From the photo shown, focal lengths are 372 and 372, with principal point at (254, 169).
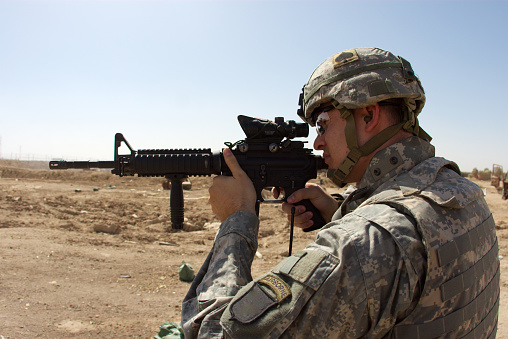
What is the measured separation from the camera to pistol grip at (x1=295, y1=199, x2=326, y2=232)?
340cm

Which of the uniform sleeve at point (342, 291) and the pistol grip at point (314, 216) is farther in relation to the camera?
the pistol grip at point (314, 216)

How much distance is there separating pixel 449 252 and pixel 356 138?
870 mm

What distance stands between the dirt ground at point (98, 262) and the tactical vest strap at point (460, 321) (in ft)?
13.9

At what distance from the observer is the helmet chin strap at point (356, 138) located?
218 cm

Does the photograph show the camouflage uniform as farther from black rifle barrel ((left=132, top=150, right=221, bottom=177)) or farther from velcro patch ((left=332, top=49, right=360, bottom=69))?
black rifle barrel ((left=132, top=150, right=221, bottom=177))

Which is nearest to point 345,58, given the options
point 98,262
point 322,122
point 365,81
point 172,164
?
point 365,81

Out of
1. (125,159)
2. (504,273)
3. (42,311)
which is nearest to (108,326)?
(42,311)

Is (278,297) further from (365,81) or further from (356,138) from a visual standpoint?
(365,81)

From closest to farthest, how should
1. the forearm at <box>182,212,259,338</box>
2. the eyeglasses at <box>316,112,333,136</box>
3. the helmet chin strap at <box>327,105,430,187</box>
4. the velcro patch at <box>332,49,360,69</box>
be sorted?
1. the forearm at <box>182,212,259,338</box>
2. the helmet chin strap at <box>327,105,430,187</box>
3. the velcro patch at <box>332,49,360,69</box>
4. the eyeglasses at <box>316,112,333,136</box>

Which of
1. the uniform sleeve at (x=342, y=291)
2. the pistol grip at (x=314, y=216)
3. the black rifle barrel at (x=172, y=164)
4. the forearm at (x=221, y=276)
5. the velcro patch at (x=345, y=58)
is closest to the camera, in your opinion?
the uniform sleeve at (x=342, y=291)

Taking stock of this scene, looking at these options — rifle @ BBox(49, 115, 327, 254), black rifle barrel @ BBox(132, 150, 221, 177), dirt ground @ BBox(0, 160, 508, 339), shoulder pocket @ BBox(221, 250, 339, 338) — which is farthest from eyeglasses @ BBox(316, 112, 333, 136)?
dirt ground @ BBox(0, 160, 508, 339)

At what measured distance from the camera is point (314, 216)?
11.3ft

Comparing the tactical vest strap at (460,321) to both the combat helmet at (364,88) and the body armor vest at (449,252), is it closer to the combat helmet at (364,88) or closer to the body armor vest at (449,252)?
the body armor vest at (449,252)

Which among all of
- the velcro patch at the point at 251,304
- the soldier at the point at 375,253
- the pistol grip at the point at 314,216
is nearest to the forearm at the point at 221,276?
the soldier at the point at 375,253
